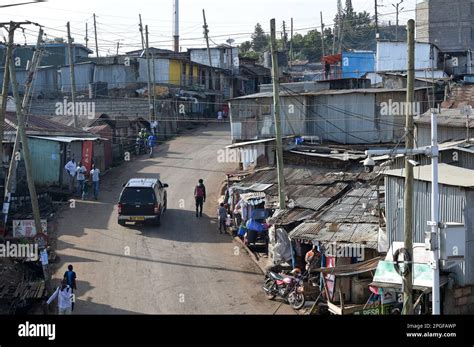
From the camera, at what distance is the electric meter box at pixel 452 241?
13367mm

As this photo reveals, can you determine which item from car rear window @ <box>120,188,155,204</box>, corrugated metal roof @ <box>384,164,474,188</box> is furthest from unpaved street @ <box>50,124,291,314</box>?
corrugated metal roof @ <box>384,164,474,188</box>

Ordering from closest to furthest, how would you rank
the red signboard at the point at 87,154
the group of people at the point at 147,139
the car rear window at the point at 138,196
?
the car rear window at the point at 138,196
the red signboard at the point at 87,154
the group of people at the point at 147,139

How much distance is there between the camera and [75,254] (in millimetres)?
23203

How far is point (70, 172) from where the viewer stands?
98.2 feet

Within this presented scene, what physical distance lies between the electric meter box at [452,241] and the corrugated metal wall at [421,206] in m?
1.99

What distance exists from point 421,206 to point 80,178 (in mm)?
16758

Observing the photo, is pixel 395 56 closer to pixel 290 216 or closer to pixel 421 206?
pixel 290 216

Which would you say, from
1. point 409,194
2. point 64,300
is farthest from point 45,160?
point 409,194

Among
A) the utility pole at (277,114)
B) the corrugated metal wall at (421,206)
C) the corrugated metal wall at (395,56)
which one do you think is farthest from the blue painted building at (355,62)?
the corrugated metal wall at (421,206)

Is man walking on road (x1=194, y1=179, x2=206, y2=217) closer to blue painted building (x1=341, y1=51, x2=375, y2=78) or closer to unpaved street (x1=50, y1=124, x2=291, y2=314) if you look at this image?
unpaved street (x1=50, y1=124, x2=291, y2=314)

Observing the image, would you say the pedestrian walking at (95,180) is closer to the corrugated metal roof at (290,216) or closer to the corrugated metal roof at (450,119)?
the corrugated metal roof at (290,216)

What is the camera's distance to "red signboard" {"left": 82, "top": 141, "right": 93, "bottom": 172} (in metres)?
32.0

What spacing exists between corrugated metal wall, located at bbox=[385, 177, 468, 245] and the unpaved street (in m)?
3.75
